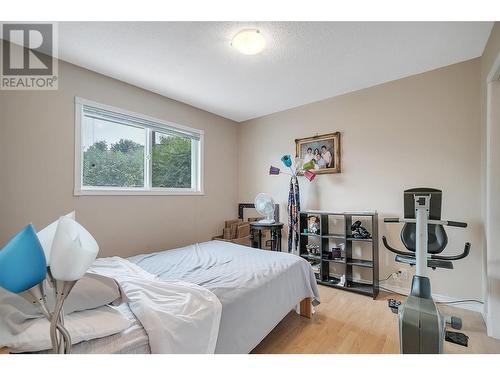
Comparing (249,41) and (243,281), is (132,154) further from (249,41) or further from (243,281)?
(243,281)

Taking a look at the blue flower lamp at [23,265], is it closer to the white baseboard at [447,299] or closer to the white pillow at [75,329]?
the white pillow at [75,329]

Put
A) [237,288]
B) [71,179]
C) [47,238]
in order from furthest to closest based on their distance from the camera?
1. [71,179]
2. [237,288]
3. [47,238]

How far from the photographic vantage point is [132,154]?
2676 mm

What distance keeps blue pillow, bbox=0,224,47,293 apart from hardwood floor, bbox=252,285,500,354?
4.91ft

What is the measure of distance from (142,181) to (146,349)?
6.87 feet

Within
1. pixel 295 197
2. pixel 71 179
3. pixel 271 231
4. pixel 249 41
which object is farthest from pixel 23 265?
pixel 271 231

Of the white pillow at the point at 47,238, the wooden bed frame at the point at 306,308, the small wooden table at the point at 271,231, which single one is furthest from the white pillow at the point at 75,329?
the small wooden table at the point at 271,231

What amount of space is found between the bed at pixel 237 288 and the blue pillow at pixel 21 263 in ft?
1.73

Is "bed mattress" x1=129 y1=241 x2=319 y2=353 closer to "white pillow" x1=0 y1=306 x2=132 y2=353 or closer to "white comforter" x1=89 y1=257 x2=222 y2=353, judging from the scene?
"white comforter" x1=89 y1=257 x2=222 y2=353

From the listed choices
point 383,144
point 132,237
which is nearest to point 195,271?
point 132,237

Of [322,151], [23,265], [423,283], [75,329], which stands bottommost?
[423,283]

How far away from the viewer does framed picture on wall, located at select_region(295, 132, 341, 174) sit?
9.53 feet

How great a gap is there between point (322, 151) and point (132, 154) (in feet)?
7.74

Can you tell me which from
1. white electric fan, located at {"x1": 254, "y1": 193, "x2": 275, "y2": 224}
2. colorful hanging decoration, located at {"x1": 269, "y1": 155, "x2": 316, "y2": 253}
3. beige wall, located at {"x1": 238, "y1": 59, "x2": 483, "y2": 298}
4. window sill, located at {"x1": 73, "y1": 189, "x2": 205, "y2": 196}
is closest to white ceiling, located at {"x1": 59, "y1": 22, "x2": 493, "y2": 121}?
beige wall, located at {"x1": 238, "y1": 59, "x2": 483, "y2": 298}
